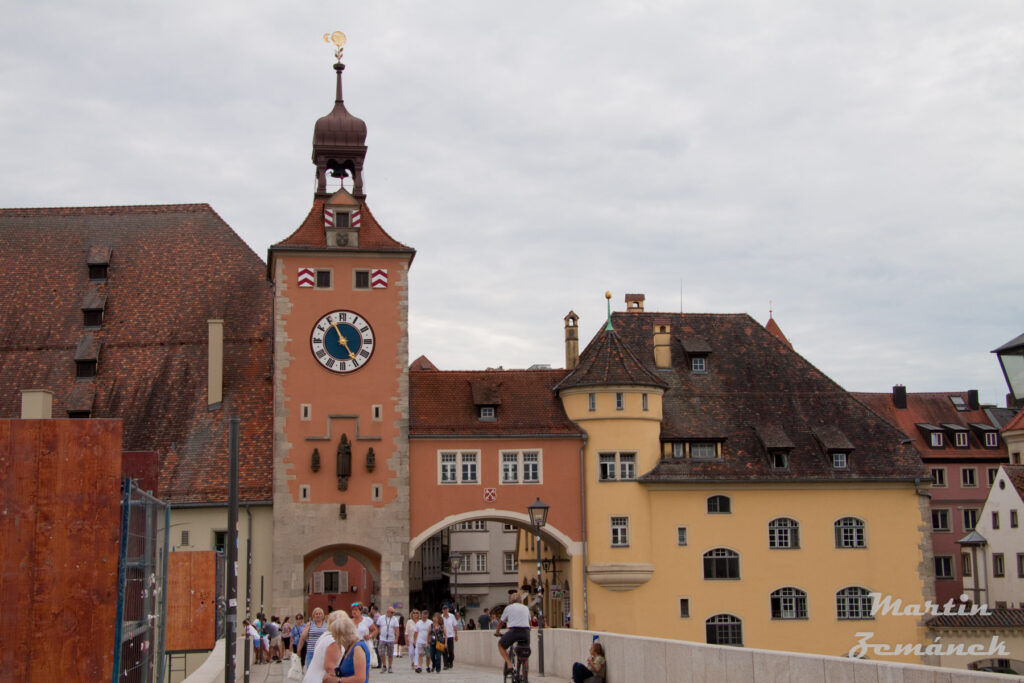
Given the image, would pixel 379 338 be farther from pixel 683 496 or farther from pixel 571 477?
pixel 683 496

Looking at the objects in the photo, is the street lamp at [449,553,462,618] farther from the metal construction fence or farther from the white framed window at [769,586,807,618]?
the metal construction fence

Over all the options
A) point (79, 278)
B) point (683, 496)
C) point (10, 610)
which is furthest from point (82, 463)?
point (79, 278)

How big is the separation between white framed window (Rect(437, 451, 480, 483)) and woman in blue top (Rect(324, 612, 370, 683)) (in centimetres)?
3741

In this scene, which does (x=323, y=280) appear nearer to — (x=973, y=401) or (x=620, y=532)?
(x=620, y=532)

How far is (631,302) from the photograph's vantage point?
62.5 meters

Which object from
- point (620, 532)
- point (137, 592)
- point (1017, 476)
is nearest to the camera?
point (137, 592)

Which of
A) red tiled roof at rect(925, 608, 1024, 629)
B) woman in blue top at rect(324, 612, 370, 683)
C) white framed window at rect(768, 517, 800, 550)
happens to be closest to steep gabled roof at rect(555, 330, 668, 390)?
white framed window at rect(768, 517, 800, 550)

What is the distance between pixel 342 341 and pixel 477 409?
5995 millimetres

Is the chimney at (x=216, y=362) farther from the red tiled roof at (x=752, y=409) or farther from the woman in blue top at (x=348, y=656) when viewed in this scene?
the woman in blue top at (x=348, y=656)

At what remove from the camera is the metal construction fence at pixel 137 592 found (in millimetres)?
11758

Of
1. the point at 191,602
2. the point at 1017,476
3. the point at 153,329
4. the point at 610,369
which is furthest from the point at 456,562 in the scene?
the point at 191,602

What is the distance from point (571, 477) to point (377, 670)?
61.7 ft

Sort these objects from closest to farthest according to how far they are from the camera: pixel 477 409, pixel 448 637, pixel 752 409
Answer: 1. pixel 448 637
2. pixel 477 409
3. pixel 752 409

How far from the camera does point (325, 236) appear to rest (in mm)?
50000
